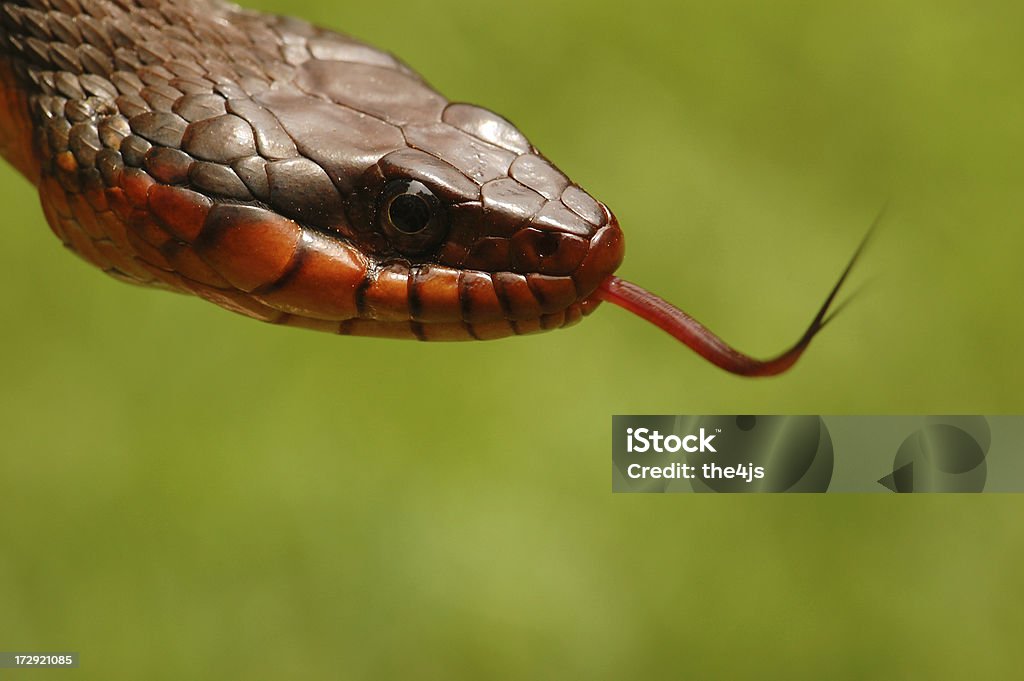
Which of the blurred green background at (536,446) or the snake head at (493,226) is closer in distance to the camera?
the snake head at (493,226)

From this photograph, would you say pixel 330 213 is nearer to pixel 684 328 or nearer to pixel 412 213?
pixel 412 213

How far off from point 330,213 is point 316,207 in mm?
14

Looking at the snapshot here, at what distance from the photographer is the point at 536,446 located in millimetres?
2457

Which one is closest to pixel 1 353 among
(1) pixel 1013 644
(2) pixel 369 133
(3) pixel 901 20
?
(2) pixel 369 133

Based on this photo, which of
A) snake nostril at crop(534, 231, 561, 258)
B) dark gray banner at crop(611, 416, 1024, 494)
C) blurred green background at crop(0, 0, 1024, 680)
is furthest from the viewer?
blurred green background at crop(0, 0, 1024, 680)

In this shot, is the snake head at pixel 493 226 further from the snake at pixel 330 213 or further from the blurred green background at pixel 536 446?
the blurred green background at pixel 536 446

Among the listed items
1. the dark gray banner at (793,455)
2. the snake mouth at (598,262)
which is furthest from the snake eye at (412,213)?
the dark gray banner at (793,455)

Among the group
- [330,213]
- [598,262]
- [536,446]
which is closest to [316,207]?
[330,213]

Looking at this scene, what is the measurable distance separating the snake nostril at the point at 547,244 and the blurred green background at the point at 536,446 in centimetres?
123

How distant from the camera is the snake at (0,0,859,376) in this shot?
3.84 feet

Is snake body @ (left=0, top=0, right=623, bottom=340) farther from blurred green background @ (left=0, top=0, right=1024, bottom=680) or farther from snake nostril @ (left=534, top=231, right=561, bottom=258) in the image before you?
blurred green background @ (left=0, top=0, right=1024, bottom=680)

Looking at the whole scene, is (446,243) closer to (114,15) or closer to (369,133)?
(369,133)

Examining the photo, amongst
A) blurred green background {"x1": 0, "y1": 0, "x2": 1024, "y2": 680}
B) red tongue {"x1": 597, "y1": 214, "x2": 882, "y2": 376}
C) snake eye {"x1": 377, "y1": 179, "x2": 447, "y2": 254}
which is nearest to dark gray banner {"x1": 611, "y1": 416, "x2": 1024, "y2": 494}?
blurred green background {"x1": 0, "y1": 0, "x2": 1024, "y2": 680}

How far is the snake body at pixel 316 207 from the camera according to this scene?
1.17m
